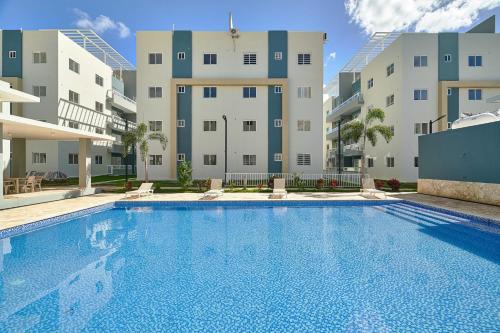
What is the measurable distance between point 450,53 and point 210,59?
2423 centimetres

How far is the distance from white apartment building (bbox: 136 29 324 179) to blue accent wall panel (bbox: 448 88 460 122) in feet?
44.2

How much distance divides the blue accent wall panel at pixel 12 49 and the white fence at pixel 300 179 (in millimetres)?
24875

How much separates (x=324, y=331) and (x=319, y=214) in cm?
883

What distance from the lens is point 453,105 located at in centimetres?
2603

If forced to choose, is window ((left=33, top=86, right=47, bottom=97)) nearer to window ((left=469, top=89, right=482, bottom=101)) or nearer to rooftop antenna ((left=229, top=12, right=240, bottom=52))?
rooftop antenna ((left=229, top=12, right=240, bottom=52))

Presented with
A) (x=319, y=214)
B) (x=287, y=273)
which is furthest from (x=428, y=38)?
(x=287, y=273)

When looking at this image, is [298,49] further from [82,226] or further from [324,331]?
[324,331]

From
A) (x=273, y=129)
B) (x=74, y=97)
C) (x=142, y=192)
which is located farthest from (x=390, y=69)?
(x=74, y=97)

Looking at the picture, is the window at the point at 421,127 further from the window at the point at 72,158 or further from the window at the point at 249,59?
the window at the point at 72,158

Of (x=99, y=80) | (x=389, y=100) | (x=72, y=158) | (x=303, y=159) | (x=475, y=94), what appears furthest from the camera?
(x=99, y=80)

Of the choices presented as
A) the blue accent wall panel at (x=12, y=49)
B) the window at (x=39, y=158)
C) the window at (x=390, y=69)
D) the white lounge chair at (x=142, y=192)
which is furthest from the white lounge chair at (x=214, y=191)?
the blue accent wall panel at (x=12, y=49)

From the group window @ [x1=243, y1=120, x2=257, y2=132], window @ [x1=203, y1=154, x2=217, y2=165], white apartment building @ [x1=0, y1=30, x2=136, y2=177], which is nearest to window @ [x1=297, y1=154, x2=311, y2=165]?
window @ [x1=243, y1=120, x2=257, y2=132]

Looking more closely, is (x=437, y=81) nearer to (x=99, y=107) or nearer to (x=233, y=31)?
(x=233, y=31)

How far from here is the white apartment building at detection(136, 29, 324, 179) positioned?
2552 cm
